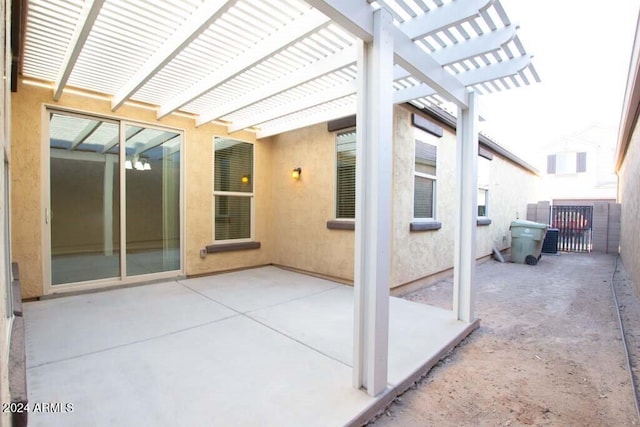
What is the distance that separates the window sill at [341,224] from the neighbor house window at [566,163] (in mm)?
22123

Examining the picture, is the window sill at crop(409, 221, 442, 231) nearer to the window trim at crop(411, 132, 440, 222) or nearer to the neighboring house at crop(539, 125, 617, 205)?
the window trim at crop(411, 132, 440, 222)

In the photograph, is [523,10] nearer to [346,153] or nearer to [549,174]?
[346,153]

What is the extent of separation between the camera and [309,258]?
582cm

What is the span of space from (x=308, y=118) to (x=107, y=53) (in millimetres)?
2879

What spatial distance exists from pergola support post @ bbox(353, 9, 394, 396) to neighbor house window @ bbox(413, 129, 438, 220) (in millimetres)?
3239

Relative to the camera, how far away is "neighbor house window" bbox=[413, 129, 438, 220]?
17.3 ft

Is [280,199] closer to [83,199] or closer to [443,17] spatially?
[83,199]

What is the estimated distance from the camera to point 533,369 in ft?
8.78

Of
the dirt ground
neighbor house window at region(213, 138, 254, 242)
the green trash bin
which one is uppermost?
neighbor house window at region(213, 138, 254, 242)

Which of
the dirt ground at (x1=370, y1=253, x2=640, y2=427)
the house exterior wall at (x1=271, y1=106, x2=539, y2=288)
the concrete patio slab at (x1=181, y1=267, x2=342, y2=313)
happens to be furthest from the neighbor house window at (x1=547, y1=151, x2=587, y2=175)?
the concrete patio slab at (x1=181, y1=267, x2=342, y2=313)

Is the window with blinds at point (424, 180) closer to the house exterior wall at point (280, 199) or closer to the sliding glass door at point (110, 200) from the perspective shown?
the house exterior wall at point (280, 199)

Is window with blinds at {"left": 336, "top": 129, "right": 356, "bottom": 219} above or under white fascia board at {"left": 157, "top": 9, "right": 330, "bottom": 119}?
under

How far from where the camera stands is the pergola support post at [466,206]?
3.38 metres

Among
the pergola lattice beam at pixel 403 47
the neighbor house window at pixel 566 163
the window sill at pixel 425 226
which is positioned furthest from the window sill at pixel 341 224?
the neighbor house window at pixel 566 163
